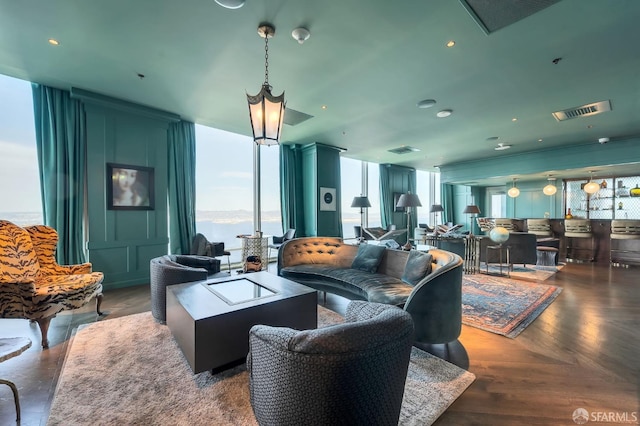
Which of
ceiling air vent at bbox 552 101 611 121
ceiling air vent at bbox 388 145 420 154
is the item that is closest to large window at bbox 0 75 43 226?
ceiling air vent at bbox 388 145 420 154

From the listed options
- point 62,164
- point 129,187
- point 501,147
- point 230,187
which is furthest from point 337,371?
point 501,147

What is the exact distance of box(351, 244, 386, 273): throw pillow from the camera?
143 inches

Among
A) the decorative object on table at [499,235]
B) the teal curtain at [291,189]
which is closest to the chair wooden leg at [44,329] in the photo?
the teal curtain at [291,189]

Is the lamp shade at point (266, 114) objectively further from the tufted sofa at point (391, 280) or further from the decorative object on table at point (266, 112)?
the tufted sofa at point (391, 280)

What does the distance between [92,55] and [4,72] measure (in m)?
1.63

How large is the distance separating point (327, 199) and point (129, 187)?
14.9 ft

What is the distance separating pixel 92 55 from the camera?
3188 mm

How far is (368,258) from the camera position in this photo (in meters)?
3.71

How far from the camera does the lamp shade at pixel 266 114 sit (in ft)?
8.29

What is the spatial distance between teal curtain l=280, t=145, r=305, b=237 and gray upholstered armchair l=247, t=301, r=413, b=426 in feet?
19.5

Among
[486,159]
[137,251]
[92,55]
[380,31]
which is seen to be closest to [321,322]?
[380,31]

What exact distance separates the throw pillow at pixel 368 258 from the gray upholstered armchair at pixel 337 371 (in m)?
2.39

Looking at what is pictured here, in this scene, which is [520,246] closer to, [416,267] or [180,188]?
[416,267]

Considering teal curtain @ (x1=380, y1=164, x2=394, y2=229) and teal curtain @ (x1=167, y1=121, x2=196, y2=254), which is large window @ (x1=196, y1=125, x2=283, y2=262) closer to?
teal curtain @ (x1=167, y1=121, x2=196, y2=254)
